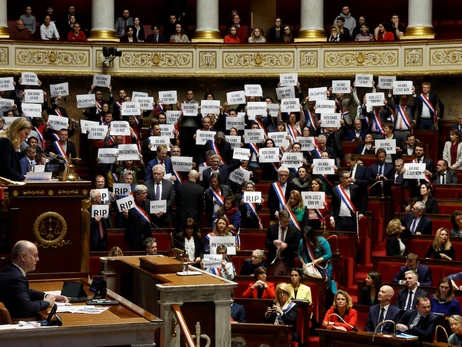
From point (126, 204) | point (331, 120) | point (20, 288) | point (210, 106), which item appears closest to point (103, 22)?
point (210, 106)

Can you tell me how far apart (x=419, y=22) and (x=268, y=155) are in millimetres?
6150

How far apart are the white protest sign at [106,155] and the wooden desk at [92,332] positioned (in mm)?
7847

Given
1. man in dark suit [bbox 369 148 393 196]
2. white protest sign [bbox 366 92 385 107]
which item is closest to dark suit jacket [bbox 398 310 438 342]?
man in dark suit [bbox 369 148 393 196]

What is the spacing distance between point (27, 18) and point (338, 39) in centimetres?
606

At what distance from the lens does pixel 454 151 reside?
49.1ft

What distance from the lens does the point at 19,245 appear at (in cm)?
649

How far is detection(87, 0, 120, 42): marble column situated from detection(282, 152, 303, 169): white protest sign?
6625 mm

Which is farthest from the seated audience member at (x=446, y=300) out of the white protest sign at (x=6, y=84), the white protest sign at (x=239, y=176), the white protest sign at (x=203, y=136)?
the white protest sign at (x=6, y=84)

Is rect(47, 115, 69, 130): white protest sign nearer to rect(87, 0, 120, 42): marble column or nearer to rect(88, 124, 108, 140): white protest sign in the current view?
rect(88, 124, 108, 140): white protest sign

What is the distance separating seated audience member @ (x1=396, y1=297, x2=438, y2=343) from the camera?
9148mm

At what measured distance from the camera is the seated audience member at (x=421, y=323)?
915 centimetres

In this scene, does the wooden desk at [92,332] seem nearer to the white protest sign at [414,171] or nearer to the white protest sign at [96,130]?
the white protest sign at [414,171]

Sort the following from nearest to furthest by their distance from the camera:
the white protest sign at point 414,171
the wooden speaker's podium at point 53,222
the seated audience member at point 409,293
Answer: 1. the wooden speaker's podium at point 53,222
2. the seated audience member at point 409,293
3. the white protest sign at point 414,171

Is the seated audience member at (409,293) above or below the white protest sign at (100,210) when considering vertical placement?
below
